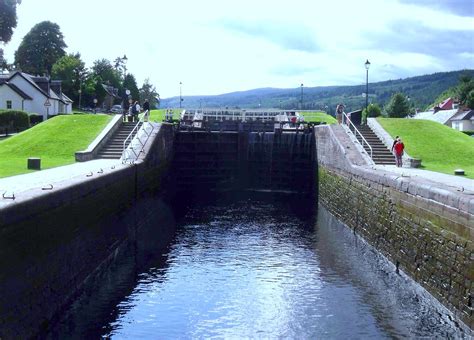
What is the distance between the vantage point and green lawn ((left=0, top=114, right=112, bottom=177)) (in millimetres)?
27297

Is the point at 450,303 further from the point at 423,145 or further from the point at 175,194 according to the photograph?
the point at 175,194

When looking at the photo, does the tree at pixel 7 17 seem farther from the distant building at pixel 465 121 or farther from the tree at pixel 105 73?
the distant building at pixel 465 121

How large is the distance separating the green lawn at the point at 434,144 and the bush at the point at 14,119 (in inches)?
934

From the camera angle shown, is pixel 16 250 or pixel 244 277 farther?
pixel 244 277

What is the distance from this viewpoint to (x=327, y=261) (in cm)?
1883

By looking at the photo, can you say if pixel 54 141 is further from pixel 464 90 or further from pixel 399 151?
pixel 464 90

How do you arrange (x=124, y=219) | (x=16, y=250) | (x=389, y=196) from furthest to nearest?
(x=124, y=219), (x=389, y=196), (x=16, y=250)

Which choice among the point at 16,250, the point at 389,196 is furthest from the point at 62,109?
the point at 16,250

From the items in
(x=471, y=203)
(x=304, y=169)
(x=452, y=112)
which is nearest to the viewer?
(x=471, y=203)

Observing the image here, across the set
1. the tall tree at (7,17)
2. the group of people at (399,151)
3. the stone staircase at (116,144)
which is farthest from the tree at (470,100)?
the group of people at (399,151)

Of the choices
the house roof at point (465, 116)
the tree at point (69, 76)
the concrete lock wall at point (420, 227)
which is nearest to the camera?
the concrete lock wall at point (420, 227)

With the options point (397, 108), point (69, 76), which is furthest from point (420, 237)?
point (397, 108)

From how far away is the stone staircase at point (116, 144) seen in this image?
28.7 m

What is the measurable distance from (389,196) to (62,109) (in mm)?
60350
